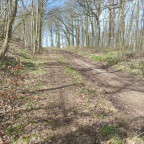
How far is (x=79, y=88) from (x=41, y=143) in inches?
157

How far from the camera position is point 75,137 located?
363 cm

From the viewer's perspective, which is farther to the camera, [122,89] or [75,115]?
[122,89]

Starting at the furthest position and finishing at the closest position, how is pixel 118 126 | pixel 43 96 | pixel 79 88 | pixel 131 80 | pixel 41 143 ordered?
pixel 131 80 < pixel 79 88 < pixel 43 96 < pixel 118 126 < pixel 41 143

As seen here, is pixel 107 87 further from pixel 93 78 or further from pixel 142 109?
pixel 142 109

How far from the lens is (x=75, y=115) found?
4613 mm

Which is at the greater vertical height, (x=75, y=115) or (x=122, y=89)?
(x=122, y=89)

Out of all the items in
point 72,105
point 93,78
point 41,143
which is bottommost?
point 41,143

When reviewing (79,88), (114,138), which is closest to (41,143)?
(114,138)

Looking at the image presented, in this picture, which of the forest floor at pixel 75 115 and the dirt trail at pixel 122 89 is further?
the dirt trail at pixel 122 89

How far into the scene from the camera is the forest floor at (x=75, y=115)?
3.60 metres

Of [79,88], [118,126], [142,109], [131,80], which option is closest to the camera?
[118,126]

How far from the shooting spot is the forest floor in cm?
360

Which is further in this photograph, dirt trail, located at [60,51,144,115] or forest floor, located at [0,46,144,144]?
dirt trail, located at [60,51,144,115]

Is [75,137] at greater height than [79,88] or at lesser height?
lesser
